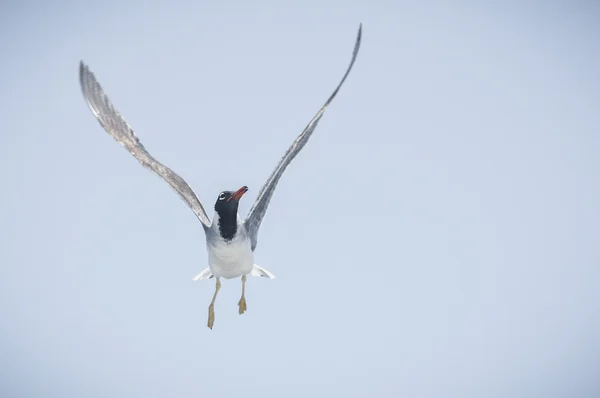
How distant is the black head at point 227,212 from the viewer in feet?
49.5

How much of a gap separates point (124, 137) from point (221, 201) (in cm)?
300

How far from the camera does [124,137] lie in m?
16.8

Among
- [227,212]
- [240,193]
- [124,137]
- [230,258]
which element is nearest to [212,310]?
[230,258]

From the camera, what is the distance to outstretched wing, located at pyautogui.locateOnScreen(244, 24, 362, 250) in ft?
48.4

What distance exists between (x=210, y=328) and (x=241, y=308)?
3.39 ft

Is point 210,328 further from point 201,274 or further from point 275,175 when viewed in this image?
point 275,175

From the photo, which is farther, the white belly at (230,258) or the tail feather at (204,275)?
the tail feather at (204,275)

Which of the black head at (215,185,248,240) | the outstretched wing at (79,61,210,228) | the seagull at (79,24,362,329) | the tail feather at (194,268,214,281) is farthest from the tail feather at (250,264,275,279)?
the black head at (215,185,248,240)

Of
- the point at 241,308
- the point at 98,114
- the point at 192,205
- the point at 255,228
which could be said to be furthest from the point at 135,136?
the point at 241,308

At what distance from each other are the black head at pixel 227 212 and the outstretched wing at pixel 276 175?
0.96 metres

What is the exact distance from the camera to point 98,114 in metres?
16.7

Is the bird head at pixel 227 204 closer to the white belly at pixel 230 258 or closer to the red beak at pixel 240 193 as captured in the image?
the red beak at pixel 240 193

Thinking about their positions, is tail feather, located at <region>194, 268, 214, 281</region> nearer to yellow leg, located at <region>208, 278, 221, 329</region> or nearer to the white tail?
the white tail

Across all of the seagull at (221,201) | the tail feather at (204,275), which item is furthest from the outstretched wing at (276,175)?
the tail feather at (204,275)
